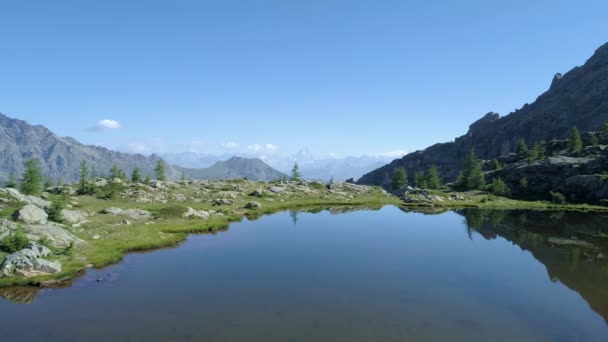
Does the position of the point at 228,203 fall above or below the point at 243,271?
above

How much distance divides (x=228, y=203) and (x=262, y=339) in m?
70.8

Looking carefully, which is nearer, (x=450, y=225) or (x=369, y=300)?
(x=369, y=300)

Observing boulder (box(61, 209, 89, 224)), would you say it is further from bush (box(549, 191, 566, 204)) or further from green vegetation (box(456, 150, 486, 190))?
green vegetation (box(456, 150, 486, 190))

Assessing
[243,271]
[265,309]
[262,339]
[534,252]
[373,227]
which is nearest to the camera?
[262,339]

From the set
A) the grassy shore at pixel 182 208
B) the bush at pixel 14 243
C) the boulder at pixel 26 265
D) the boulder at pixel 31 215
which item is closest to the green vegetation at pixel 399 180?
the grassy shore at pixel 182 208

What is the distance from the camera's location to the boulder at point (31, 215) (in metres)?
49.9

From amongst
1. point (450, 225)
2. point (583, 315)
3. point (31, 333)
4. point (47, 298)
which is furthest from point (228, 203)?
point (583, 315)

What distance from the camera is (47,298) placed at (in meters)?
33.3

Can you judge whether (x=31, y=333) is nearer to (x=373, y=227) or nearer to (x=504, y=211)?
(x=373, y=227)

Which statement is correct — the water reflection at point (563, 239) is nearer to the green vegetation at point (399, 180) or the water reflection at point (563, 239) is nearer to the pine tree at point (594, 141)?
the green vegetation at point (399, 180)

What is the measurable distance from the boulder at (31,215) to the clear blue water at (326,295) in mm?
15349

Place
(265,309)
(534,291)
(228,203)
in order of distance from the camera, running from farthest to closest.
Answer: (228,203), (534,291), (265,309)

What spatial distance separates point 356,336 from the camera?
1053 inches

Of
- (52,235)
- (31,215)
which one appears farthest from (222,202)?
(52,235)
